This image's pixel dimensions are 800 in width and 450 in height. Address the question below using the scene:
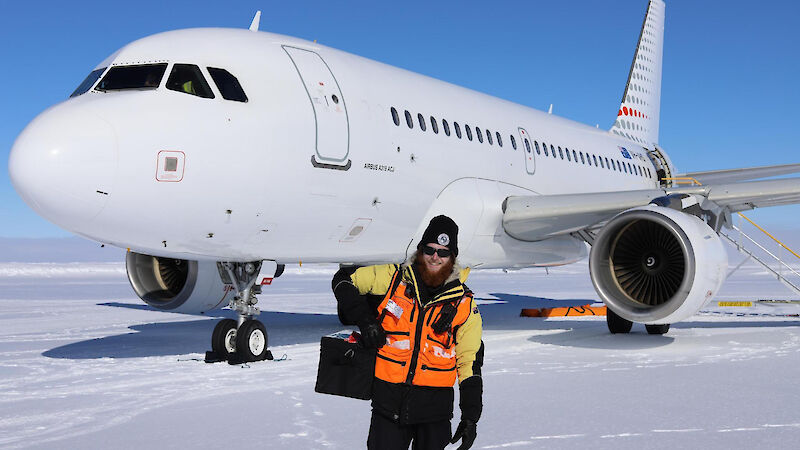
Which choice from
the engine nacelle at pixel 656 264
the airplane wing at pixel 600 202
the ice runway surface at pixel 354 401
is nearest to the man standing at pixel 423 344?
the ice runway surface at pixel 354 401

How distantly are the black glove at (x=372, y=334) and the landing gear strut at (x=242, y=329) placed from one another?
457cm

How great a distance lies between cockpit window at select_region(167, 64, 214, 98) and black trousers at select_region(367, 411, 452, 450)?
452 cm

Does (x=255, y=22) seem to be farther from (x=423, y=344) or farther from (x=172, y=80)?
(x=423, y=344)

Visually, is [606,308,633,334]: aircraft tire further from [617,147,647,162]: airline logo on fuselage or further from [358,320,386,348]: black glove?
[358,320,386,348]: black glove

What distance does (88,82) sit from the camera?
700 centimetres

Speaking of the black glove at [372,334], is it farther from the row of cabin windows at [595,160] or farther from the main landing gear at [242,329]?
the row of cabin windows at [595,160]

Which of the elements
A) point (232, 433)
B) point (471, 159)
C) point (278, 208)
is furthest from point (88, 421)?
point (471, 159)

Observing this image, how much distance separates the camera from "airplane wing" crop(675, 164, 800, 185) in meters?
13.9

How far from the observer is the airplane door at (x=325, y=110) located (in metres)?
7.36

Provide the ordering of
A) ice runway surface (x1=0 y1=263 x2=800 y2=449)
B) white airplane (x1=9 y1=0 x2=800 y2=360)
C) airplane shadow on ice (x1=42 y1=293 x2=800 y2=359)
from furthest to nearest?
airplane shadow on ice (x1=42 y1=293 x2=800 y2=359)
white airplane (x1=9 y1=0 x2=800 y2=360)
ice runway surface (x1=0 y1=263 x2=800 y2=449)

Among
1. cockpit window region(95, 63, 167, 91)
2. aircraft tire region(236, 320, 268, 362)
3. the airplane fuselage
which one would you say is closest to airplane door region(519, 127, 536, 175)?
the airplane fuselage

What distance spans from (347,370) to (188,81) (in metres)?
4.55

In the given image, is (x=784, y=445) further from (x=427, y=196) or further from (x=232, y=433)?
(x=427, y=196)

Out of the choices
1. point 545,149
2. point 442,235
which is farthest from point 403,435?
point 545,149
